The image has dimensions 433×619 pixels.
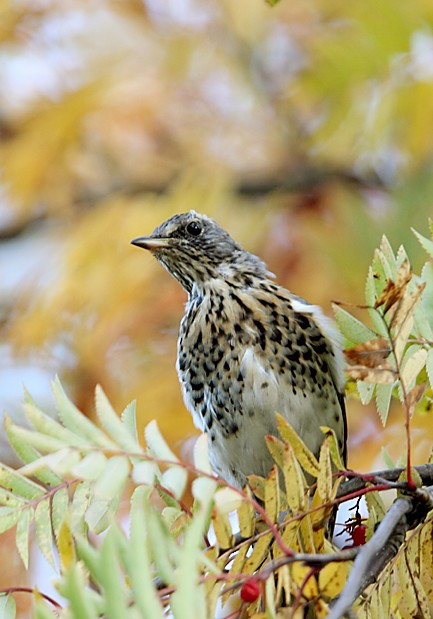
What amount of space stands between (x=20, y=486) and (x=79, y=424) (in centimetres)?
22

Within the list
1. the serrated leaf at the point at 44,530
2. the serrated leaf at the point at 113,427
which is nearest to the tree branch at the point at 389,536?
the serrated leaf at the point at 113,427

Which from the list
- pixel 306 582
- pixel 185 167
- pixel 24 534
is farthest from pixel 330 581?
pixel 185 167

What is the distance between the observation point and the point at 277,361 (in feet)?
7.38

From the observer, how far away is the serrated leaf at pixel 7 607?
40.3 inches

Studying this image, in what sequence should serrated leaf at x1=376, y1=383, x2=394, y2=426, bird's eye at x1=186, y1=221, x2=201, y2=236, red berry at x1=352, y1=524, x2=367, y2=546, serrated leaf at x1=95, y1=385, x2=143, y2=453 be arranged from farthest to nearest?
bird's eye at x1=186, y1=221, x2=201, y2=236, red berry at x1=352, y1=524, x2=367, y2=546, serrated leaf at x1=376, y1=383, x2=394, y2=426, serrated leaf at x1=95, y1=385, x2=143, y2=453

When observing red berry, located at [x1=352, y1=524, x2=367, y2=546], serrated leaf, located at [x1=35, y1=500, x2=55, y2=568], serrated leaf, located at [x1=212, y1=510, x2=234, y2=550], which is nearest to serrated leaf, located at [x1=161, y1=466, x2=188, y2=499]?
serrated leaf, located at [x1=212, y1=510, x2=234, y2=550]

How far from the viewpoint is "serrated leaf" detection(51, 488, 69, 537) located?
1.10 metres

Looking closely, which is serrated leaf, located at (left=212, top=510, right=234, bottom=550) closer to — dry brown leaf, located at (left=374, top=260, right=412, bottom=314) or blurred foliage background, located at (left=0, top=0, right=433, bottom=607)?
dry brown leaf, located at (left=374, top=260, right=412, bottom=314)

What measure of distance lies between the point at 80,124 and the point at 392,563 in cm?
252

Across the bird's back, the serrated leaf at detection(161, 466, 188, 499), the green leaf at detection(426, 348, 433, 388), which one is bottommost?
the serrated leaf at detection(161, 466, 188, 499)

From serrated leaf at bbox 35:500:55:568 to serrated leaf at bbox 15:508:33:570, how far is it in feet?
0.04

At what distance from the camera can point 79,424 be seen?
0.93m

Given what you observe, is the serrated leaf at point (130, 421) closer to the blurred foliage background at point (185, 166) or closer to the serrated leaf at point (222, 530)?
the serrated leaf at point (222, 530)

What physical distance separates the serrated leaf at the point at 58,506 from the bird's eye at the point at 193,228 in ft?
5.53
